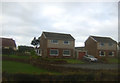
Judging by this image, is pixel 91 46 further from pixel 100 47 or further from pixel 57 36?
pixel 57 36

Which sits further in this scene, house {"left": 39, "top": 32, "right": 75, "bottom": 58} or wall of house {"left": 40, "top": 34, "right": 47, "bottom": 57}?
wall of house {"left": 40, "top": 34, "right": 47, "bottom": 57}

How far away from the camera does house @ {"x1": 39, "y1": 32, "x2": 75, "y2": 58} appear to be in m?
44.9

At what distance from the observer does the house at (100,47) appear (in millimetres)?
50469

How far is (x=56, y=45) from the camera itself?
4581 centimetres

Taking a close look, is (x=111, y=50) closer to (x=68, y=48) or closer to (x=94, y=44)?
(x=94, y=44)

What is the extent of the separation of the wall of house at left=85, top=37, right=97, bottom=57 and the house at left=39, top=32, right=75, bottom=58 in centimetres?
715

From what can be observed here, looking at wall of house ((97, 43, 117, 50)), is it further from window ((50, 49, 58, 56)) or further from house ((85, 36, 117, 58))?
window ((50, 49, 58, 56))

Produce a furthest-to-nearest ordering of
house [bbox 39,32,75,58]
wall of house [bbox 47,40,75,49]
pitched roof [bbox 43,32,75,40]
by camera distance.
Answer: pitched roof [bbox 43,32,75,40]
wall of house [bbox 47,40,75,49]
house [bbox 39,32,75,58]

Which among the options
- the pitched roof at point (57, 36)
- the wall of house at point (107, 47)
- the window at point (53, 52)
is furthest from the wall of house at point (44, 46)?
the wall of house at point (107, 47)

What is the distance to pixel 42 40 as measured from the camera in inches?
1891

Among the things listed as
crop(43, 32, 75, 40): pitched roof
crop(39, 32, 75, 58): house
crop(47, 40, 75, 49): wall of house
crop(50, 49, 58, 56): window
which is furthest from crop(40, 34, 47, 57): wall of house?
crop(50, 49, 58, 56): window

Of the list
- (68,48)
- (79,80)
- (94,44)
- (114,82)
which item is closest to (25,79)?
(79,80)

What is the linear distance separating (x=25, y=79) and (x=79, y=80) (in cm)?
382

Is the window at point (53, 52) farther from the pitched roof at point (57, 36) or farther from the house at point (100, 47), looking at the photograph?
the house at point (100, 47)
